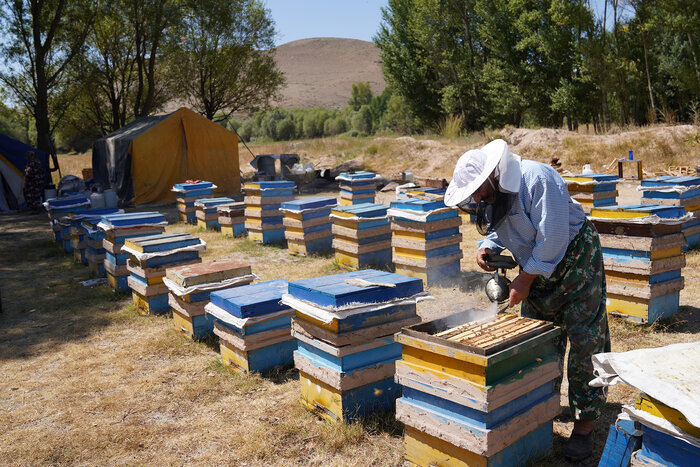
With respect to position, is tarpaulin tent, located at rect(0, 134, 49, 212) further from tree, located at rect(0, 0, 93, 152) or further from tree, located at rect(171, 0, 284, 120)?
tree, located at rect(171, 0, 284, 120)

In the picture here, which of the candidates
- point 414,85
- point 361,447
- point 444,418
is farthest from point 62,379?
point 414,85

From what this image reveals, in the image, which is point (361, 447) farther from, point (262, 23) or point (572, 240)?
point (262, 23)

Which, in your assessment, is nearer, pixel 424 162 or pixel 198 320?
pixel 198 320

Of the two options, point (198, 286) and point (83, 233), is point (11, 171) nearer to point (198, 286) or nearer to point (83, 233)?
point (83, 233)

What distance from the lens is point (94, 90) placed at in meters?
23.6

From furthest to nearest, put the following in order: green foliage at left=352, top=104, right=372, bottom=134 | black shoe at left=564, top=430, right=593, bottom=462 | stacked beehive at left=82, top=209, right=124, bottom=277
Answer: green foliage at left=352, top=104, right=372, bottom=134, stacked beehive at left=82, top=209, right=124, bottom=277, black shoe at left=564, top=430, right=593, bottom=462

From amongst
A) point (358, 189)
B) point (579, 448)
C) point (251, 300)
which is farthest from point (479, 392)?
point (358, 189)

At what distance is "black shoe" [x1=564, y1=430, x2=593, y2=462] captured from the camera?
2951 millimetres

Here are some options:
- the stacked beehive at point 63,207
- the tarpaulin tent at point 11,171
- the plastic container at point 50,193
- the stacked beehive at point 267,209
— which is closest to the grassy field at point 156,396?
the stacked beehive at point 267,209

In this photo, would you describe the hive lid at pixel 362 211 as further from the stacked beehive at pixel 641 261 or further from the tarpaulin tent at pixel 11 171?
the tarpaulin tent at pixel 11 171

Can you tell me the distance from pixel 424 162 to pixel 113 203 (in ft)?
37.5

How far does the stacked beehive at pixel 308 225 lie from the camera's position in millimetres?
8586

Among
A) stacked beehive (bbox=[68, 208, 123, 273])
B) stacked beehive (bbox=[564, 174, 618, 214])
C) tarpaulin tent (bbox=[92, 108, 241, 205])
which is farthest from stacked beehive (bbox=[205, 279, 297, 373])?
tarpaulin tent (bbox=[92, 108, 241, 205])

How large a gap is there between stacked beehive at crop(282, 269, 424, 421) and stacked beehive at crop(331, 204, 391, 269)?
3.42m
